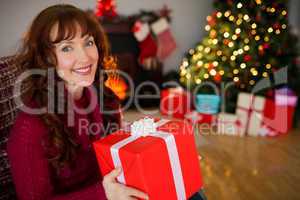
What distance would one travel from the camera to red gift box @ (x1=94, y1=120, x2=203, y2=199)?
83cm

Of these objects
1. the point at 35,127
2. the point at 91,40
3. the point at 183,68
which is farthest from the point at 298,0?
the point at 35,127

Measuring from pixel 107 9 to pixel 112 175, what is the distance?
3.07 m

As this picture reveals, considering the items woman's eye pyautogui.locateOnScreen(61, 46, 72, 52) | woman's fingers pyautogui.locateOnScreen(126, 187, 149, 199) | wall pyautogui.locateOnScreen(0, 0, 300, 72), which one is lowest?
woman's fingers pyautogui.locateOnScreen(126, 187, 149, 199)

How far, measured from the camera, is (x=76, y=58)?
3.18ft

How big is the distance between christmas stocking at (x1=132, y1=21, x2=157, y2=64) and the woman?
9.15ft

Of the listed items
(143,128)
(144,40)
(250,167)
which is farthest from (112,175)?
(144,40)

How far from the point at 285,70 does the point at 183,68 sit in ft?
3.57

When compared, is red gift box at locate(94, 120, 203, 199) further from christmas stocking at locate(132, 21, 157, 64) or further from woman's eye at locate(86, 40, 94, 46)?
christmas stocking at locate(132, 21, 157, 64)

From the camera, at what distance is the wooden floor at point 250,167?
6.58 feet

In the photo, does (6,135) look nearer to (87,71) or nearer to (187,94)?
(87,71)

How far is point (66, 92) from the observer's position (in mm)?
1045

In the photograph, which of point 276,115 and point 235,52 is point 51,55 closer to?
point 235,52

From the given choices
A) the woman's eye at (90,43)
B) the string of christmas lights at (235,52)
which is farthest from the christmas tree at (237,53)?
the woman's eye at (90,43)

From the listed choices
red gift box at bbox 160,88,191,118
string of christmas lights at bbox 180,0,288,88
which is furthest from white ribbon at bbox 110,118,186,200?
red gift box at bbox 160,88,191,118
